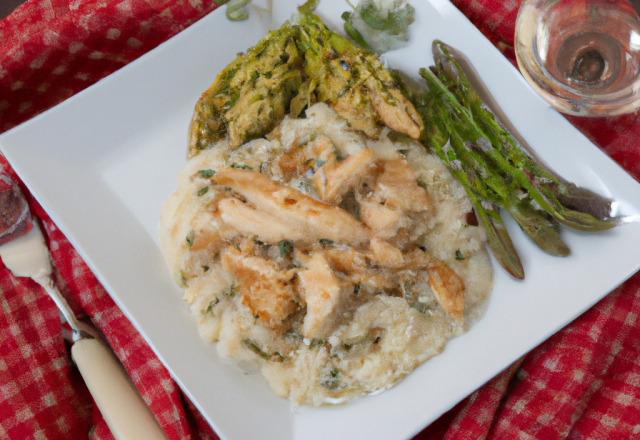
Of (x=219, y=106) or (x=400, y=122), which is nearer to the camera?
(x=400, y=122)

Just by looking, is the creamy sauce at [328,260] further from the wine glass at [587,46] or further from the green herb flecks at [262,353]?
the wine glass at [587,46]

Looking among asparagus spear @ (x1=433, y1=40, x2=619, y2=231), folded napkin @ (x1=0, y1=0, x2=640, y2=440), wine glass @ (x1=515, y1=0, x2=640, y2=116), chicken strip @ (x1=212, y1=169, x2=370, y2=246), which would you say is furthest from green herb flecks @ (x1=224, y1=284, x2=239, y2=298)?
wine glass @ (x1=515, y1=0, x2=640, y2=116)

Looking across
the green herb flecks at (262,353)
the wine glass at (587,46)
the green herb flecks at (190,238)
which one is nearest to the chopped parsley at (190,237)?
the green herb flecks at (190,238)

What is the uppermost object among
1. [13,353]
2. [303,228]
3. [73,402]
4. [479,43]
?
[479,43]

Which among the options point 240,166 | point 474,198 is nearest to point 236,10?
point 240,166

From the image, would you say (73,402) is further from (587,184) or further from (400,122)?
(587,184)

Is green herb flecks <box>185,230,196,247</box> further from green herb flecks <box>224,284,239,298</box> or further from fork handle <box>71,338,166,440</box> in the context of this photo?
fork handle <box>71,338,166,440</box>

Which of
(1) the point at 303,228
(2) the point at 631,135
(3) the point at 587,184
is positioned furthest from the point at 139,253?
(2) the point at 631,135
